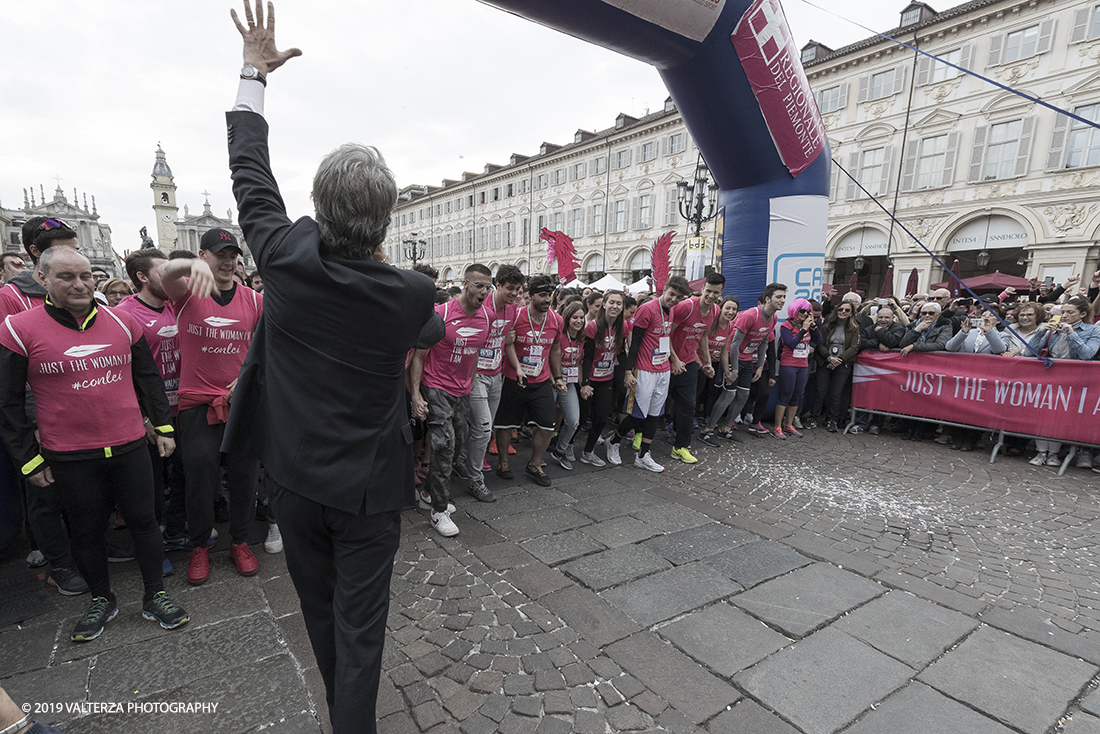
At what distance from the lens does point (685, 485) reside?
16.8 ft

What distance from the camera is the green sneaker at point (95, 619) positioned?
2535 mm

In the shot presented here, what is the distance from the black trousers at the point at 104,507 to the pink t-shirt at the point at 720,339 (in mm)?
5583

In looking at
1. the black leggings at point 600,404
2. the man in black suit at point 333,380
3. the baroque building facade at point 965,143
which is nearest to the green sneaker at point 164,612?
the man in black suit at point 333,380

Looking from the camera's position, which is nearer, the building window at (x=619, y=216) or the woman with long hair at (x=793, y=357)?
the woman with long hair at (x=793, y=357)

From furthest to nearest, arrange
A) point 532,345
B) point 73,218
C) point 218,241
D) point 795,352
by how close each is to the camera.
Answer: point 73,218 < point 795,352 < point 532,345 < point 218,241

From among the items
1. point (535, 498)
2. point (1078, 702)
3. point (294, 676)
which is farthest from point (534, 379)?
point (1078, 702)

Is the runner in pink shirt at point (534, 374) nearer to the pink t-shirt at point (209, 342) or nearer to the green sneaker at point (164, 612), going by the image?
the pink t-shirt at point (209, 342)

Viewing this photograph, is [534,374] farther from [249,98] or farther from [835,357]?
[835,357]

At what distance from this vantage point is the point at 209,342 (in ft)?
10.1

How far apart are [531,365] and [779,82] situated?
495 cm

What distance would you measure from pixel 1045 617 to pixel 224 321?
4922mm

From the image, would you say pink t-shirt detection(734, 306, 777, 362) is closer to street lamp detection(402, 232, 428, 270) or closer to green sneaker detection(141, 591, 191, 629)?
green sneaker detection(141, 591, 191, 629)

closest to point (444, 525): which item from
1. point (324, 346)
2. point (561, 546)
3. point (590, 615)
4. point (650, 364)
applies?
point (561, 546)

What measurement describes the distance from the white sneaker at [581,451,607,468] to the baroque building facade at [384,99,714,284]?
2365 centimetres
